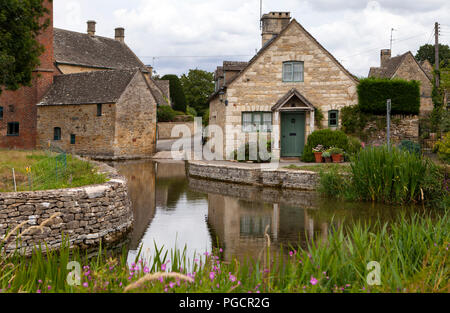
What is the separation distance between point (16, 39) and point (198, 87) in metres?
43.1

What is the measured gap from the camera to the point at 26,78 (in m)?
22.7

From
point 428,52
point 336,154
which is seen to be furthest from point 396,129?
point 428,52

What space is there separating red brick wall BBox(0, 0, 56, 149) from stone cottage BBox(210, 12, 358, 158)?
1600cm

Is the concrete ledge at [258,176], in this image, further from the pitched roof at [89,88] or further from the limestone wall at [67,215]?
the pitched roof at [89,88]

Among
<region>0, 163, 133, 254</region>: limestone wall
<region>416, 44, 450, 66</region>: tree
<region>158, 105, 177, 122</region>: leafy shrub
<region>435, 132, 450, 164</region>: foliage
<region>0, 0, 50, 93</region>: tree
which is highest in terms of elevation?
<region>416, 44, 450, 66</region>: tree

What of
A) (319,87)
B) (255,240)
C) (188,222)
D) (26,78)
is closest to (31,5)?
(26,78)

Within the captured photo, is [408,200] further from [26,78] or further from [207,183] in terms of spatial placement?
[26,78]

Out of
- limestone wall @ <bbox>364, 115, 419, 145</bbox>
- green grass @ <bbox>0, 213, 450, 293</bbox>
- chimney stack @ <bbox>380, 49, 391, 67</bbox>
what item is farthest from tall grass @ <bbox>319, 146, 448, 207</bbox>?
chimney stack @ <bbox>380, 49, 391, 67</bbox>

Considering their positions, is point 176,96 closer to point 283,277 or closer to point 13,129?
point 13,129

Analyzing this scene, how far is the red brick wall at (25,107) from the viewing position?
31.8 meters

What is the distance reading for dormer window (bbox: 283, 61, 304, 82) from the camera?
21.5 metres

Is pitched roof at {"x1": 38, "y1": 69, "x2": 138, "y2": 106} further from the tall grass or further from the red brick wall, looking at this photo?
the tall grass

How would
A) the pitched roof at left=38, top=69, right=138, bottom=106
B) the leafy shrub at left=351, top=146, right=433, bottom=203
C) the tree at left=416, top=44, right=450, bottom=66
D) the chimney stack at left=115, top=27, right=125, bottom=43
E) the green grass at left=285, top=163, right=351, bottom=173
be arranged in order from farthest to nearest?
the tree at left=416, top=44, right=450, bottom=66 → the chimney stack at left=115, top=27, right=125, bottom=43 → the pitched roof at left=38, top=69, right=138, bottom=106 → the green grass at left=285, top=163, right=351, bottom=173 → the leafy shrub at left=351, top=146, right=433, bottom=203
